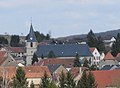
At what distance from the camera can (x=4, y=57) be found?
82688mm

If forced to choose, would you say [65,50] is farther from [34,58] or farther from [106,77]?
[106,77]

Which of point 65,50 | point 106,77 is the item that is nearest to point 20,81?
point 106,77

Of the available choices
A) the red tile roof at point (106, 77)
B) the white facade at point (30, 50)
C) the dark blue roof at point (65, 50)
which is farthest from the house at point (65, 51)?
the red tile roof at point (106, 77)

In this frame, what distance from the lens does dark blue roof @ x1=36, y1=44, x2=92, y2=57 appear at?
11571 cm

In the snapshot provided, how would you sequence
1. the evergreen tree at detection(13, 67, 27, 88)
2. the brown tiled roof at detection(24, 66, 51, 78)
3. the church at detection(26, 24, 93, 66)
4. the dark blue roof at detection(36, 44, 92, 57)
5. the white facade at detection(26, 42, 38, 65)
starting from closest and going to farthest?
the evergreen tree at detection(13, 67, 27, 88) < the brown tiled roof at detection(24, 66, 51, 78) < the white facade at detection(26, 42, 38, 65) < the church at detection(26, 24, 93, 66) < the dark blue roof at detection(36, 44, 92, 57)

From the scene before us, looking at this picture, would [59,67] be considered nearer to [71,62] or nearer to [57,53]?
[71,62]

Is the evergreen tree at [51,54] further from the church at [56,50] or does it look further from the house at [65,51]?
the house at [65,51]

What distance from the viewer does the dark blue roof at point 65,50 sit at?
380 ft

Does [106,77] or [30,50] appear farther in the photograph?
[30,50]

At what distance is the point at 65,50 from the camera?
4665 inches

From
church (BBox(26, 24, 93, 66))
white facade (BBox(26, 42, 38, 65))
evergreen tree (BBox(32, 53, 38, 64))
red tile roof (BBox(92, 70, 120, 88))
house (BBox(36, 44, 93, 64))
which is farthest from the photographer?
house (BBox(36, 44, 93, 64))

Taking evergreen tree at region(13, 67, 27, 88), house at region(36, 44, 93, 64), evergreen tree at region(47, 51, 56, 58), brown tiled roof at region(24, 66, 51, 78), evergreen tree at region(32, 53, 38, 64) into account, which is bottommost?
evergreen tree at region(13, 67, 27, 88)

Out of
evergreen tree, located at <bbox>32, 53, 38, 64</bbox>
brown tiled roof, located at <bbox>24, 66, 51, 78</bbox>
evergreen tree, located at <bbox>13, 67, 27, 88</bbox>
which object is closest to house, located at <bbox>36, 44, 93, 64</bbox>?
evergreen tree, located at <bbox>32, 53, 38, 64</bbox>

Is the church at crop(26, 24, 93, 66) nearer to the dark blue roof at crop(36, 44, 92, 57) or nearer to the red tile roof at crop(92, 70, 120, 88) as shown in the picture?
the dark blue roof at crop(36, 44, 92, 57)
